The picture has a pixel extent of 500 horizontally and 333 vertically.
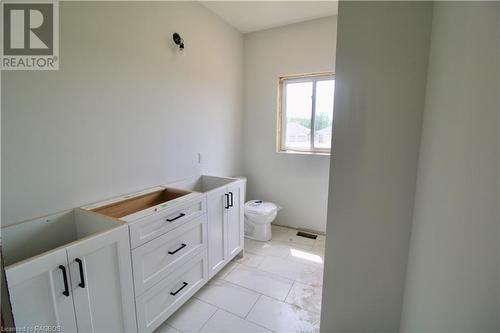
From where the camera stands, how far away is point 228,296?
192 centimetres

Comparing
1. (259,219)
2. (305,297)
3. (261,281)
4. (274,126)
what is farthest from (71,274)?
(274,126)

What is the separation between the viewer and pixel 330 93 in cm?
286

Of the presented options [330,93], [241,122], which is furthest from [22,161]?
[330,93]

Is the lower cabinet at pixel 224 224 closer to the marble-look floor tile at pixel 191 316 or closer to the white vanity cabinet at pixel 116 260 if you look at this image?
the white vanity cabinet at pixel 116 260

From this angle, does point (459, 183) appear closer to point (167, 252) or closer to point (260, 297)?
point (167, 252)

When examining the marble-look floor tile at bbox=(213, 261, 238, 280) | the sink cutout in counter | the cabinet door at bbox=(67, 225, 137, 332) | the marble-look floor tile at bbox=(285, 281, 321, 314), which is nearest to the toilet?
the marble-look floor tile at bbox=(213, 261, 238, 280)

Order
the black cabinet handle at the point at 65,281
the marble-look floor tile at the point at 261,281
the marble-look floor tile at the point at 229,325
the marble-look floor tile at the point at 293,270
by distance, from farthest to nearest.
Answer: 1. the marble-look floor tile at the point at 293,270
2. the marble-look floor tile at the point at 261,281
3. the marble-look floor tile at the point at 229,325
4. the black cabinet handle at the point at 65,281

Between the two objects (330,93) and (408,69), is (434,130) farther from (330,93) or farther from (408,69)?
(330,93)

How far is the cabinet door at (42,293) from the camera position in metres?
0.88

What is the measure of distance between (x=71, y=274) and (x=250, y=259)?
1.74m

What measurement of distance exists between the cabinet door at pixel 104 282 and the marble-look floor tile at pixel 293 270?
4.35 feet

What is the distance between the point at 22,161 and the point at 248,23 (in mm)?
2662

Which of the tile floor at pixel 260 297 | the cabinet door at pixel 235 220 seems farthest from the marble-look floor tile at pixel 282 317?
the cabinet door at pixel 235 220

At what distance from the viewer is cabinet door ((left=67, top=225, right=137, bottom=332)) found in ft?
3.55
